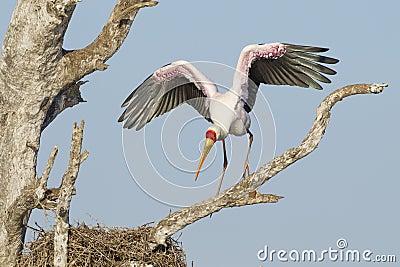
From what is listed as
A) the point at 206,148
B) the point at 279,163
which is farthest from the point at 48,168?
the point at 279,163

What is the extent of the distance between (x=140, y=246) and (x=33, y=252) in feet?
3.62

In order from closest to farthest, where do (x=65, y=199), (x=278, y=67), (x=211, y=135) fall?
(x=65, y=199) < (x=211, y=135) < (x=278, y=67)

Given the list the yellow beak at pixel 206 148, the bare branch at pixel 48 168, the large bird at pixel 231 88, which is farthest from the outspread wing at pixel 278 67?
the bare branch at pixel 48 168

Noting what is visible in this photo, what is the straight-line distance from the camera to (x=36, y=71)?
8.42 meters

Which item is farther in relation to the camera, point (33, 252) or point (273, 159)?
point (33, 252)

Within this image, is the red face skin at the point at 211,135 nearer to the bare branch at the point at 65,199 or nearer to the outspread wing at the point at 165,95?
the outspread wing at the point at 165,95

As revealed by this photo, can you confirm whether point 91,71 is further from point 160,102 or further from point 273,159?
point 273,159

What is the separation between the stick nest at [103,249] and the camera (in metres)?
8.16

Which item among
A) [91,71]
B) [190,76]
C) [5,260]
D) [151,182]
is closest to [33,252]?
[5,260]

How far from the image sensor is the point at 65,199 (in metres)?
7.80

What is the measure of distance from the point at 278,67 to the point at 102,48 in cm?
208

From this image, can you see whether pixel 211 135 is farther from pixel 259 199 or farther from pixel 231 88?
pixel 259 199

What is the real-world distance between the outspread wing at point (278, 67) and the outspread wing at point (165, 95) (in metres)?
0.42

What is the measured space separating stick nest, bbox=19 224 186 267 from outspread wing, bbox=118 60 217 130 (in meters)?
1.50
